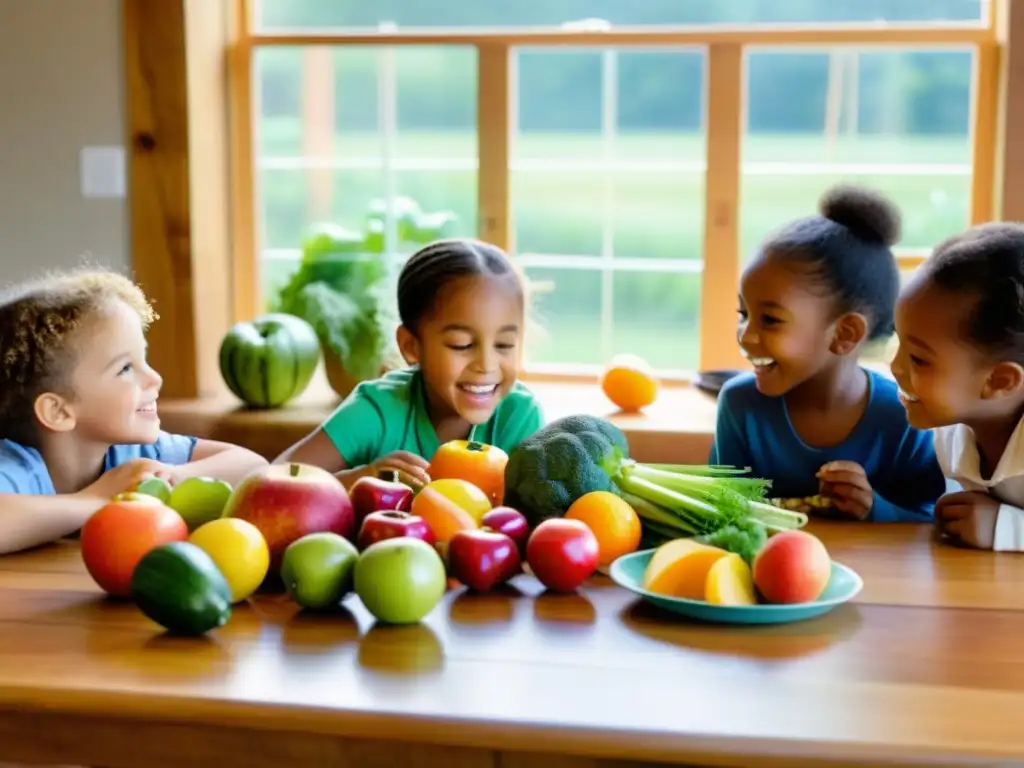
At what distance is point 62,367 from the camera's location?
1920 millimetres

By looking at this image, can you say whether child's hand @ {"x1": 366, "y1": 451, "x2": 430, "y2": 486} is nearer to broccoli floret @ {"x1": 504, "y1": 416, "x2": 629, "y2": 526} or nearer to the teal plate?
broccoli floret @ {"x1": 504, "y1": 416, "x2": 629, "y2": 526}

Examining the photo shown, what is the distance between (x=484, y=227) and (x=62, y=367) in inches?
66.1

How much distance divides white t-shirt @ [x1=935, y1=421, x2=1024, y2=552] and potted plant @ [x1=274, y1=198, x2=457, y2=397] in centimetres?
149

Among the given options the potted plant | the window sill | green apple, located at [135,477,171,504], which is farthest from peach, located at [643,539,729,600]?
the potted plant

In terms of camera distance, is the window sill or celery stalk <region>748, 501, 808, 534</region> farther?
the window sill

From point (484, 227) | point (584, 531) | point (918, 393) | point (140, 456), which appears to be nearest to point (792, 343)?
point (918, 393)

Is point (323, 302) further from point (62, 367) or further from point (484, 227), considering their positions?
point (62, 367)

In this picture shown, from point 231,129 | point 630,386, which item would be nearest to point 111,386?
point 630,386

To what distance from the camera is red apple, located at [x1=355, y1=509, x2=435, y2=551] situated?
1.45m

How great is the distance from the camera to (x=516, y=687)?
1.17 meters

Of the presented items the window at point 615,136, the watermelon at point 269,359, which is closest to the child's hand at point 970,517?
the window at point 615,136

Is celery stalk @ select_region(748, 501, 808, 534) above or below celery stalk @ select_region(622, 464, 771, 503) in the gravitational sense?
below

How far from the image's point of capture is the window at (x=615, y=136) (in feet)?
10.7

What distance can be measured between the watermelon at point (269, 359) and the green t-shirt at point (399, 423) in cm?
93
